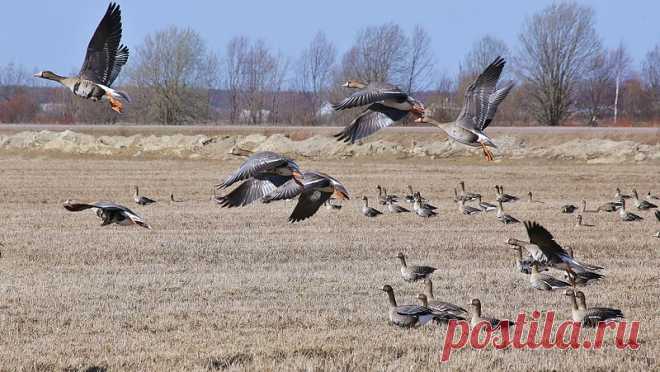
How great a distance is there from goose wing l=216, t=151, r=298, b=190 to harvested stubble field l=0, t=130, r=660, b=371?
175 cm

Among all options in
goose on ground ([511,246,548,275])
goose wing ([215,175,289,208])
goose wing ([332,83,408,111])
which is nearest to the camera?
goose wing ([215,175,289,208])

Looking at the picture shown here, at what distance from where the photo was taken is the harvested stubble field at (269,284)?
33.3 feet

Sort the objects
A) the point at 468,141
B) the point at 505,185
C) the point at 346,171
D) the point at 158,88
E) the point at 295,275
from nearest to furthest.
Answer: the point at 468,141 → the point at 295,275 → the point at 505,185 → the point at 346,171 → the point at 158,88

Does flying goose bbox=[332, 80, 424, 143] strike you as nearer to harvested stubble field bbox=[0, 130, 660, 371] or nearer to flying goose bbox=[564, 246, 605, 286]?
harvested stubble field bbox=[0, 130, 660, 371]

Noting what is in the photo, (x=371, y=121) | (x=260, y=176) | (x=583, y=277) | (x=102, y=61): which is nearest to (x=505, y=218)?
(x=583, y=277)

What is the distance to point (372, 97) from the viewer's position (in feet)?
36.2

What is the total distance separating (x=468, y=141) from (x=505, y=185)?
2224 cm

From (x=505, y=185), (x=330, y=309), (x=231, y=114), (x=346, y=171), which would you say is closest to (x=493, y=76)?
(x=330, y=309)

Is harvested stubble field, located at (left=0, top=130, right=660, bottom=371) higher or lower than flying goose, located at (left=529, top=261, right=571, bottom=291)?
lower

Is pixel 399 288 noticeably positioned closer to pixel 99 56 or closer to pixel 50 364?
pixel 99 56

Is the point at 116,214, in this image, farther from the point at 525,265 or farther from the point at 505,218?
the point at 505,218

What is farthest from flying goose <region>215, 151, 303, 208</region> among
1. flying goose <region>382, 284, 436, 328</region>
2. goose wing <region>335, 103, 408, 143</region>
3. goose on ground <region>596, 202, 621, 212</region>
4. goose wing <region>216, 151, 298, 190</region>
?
goose on ground <region>596, 202, 621, 212</region>

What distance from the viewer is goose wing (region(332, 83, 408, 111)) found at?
10977mm

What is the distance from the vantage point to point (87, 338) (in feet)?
35.8
